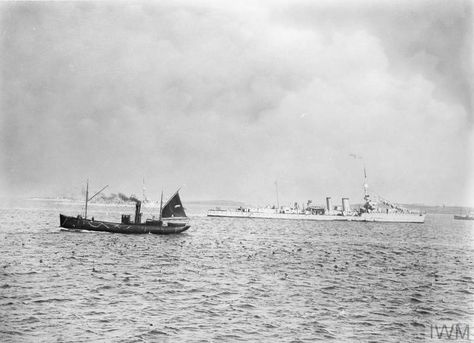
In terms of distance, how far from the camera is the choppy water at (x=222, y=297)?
16391mm

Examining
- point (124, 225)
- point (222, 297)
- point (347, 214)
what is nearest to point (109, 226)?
point (124, 225)

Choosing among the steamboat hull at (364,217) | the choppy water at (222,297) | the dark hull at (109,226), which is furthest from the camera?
the steamboat hull at (364,217)

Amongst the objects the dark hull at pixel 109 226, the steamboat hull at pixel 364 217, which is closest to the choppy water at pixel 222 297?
the dark hull at pixel 109 226

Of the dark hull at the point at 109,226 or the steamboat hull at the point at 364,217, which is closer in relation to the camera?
the dark hull at the point at 109,226

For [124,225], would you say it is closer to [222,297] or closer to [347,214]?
[222,297]

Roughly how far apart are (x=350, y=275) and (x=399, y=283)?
330 centimetres

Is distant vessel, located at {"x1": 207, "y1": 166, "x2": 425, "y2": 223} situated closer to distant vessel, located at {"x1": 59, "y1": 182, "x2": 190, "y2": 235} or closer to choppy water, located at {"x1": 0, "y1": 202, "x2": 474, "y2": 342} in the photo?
distant vessel, located at {"x1": 59, "y1": 182, "x2": 190, "y2": 235}

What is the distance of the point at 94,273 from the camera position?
87.2 feet

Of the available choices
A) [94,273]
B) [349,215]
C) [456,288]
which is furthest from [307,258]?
[349,215]

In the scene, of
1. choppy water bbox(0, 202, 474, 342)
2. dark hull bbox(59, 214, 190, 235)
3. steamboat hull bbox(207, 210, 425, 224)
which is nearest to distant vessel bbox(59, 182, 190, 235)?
dark hull bbox(59, 214, 190, 235)

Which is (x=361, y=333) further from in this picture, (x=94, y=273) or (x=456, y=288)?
(x=94, y=273)

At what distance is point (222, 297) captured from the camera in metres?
21.5

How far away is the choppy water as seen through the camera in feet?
53.8

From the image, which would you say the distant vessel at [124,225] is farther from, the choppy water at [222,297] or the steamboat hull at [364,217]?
the steamboat hull at [364,217]
